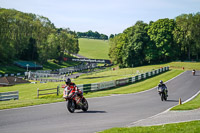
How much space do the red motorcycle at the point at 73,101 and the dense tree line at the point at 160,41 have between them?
69709 millimetres

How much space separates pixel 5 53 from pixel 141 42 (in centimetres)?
4699

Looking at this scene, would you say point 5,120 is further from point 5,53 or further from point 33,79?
point 5,53

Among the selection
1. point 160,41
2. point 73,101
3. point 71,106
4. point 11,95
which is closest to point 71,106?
point 71,106

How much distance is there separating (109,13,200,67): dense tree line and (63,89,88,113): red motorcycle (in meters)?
69.7

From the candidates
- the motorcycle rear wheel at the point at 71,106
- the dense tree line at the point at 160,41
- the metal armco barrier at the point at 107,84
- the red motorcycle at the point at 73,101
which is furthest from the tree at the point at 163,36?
the motorcycle rear wheel at the point at 71,106

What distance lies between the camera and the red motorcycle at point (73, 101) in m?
14.4

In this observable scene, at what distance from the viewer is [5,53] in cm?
8181

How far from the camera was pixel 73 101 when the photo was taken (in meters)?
14.9

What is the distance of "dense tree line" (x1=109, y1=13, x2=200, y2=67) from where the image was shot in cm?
8619


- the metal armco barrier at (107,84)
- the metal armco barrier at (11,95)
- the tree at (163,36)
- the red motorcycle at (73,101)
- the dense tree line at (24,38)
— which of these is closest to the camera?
the red motorcycle at (73,101)

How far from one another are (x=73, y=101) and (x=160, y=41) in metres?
75.7

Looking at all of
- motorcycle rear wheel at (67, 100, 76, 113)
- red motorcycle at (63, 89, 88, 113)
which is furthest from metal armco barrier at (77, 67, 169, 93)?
motorcycle rear wheel at (67, 100, 76, 113)

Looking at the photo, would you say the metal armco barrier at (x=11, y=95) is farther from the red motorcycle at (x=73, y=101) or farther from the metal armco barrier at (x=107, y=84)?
the red motorcycle at (x=73, y=101)

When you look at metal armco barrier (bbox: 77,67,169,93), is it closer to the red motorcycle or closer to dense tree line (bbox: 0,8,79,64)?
the red motorcycle
